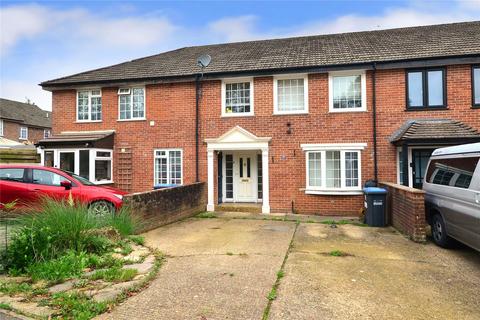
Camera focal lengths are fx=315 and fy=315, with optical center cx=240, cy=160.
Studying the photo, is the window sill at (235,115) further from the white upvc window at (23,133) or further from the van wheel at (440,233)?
the white upvc window at (23,133)

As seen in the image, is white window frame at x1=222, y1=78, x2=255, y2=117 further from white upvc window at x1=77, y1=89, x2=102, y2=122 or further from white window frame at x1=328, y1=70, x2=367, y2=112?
white upvc window at x1=77, y1=89, x2=102, y2=122

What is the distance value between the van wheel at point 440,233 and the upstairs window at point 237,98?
7189 mm

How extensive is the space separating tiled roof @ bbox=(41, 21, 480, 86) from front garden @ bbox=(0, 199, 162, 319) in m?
8.02

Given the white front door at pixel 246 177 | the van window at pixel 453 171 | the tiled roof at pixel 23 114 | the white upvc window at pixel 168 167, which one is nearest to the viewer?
the van window at pixel 453 171

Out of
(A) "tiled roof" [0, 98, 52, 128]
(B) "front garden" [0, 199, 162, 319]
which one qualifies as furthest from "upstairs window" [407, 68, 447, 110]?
(A) "tiled roof" [0, 98, 52, 128]

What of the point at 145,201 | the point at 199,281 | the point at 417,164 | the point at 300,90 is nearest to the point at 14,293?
the point at 199,281

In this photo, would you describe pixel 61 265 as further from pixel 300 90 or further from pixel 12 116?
pixel 12 116

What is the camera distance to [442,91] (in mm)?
10703

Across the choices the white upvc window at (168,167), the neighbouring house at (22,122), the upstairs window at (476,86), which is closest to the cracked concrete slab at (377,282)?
the upstairs window at (476,86)

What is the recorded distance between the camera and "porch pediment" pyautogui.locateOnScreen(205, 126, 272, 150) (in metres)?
11.8

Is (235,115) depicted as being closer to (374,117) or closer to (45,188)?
(374,117)

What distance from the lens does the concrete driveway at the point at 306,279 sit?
12.1ft

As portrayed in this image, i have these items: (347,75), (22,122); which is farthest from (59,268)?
(22,122)

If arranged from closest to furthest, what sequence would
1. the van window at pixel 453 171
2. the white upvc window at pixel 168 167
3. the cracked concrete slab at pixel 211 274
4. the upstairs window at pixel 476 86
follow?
the cracked concrete slab at pixel 211 274, the van window at pixel 453 171, the upstairs window at pixel 476 86, the white upvc window at pixel 168 167
